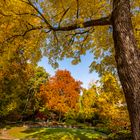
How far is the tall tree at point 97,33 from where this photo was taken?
200 inches

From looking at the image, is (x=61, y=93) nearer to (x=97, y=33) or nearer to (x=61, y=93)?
(x=61, y=93)

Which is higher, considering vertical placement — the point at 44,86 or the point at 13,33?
the point at 44,86

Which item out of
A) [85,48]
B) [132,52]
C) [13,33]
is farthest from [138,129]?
[85,48]

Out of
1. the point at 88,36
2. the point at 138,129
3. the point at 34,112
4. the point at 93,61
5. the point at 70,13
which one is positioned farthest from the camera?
the point at 34,112

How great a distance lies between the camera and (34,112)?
5841cm

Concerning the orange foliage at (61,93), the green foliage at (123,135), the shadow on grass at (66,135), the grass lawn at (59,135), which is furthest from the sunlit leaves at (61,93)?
the green foliage at (123,135)

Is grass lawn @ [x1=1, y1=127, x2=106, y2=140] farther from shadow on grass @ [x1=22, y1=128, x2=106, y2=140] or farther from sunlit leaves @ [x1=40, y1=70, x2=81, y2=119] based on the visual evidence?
sunlit leaves @ [x1=40, y1=70, x2=81, y2=119]

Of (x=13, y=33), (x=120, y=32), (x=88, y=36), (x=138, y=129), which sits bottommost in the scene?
(x=138, y=129)

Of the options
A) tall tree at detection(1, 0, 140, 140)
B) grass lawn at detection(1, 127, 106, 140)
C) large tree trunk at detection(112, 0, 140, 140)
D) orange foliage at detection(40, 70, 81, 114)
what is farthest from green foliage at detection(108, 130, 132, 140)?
orange foliage at detection(40, 70, 81, 114)

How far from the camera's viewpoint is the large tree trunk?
4926 mm

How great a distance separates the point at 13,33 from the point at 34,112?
51534mm

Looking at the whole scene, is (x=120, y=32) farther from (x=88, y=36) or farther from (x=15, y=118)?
(x=15, y=118)

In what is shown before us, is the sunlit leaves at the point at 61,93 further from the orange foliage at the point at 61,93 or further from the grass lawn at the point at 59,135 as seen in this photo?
the grass lawn at the point at 59,135

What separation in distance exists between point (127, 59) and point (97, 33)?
234 inches
